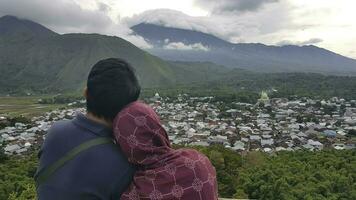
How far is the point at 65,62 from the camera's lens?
5605 inches

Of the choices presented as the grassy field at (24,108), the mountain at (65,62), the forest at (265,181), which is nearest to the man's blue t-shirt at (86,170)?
the forest at (265,181)

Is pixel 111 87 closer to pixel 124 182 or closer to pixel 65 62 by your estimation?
pixel 124 182

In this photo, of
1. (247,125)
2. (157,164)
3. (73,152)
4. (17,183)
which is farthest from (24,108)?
(157,164)

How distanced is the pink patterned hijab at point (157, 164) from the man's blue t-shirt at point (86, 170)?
4cm

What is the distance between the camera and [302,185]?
53.9ft

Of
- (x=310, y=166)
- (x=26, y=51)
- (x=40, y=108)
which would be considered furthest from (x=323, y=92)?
(x=26, y=51)

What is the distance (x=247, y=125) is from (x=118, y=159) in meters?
50.0

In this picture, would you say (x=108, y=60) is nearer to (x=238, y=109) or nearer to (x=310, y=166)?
(x=310, y=166)

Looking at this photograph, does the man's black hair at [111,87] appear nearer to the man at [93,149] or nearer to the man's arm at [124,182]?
the man at [93,149]

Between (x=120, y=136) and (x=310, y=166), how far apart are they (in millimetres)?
22393

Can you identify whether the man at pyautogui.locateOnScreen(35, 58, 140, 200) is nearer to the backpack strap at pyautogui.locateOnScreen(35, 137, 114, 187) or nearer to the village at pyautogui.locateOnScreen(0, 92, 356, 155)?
the backpack strap at pyautogui.locateOnScreen(35, 137, 114, 187)

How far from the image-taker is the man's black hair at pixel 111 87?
66.1 inches

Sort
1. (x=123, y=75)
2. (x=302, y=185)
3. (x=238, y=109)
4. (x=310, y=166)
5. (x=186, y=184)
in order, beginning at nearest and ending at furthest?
1. (x=186, y=184)
2. (x=123, y=75)
3. (x=302, y=185)
4. (x=310, y=166)
5. (x=238, y=109)

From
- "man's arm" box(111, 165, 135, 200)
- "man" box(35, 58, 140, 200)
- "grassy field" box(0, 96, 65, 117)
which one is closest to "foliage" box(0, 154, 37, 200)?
"man" box(35, 58, 140, 200)
